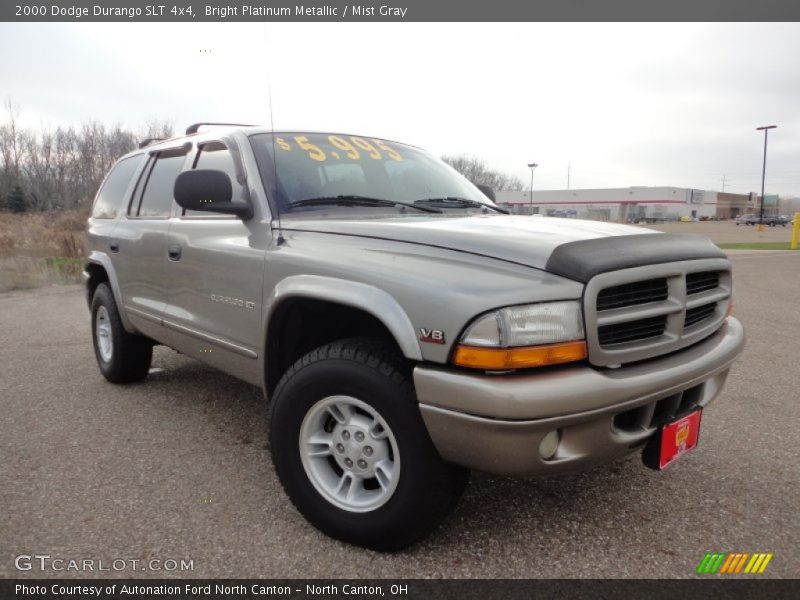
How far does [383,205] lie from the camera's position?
3031 millimetres

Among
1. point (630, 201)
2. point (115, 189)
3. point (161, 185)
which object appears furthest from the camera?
point (630, 201)

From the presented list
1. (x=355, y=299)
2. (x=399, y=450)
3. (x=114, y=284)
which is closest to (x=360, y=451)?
(x=399, y=450)

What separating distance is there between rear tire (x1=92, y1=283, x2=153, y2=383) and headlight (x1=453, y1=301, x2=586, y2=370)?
3.32 metres

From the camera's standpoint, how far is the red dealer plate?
7.18 ft

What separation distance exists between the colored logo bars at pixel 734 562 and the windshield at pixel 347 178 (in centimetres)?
199

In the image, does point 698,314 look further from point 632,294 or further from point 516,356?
point 516,356

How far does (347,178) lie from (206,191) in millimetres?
781

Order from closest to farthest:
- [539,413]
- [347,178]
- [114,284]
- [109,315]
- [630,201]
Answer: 1. [539,413]
2. [347,178]
3. [114,284]
4. [109,315]
5. [630,201]

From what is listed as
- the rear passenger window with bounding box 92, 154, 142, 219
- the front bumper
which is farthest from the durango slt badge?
the rear passenger window with bounding box 92, 154, 142, 219

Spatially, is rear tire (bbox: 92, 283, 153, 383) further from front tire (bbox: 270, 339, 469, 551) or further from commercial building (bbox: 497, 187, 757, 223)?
commercial building (bbox: 497, 187, 757, 223)

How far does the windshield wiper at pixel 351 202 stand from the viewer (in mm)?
2908

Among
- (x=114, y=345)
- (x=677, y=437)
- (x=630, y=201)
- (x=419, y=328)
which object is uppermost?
(x=630, y=201)

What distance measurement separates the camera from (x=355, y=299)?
221 cm
